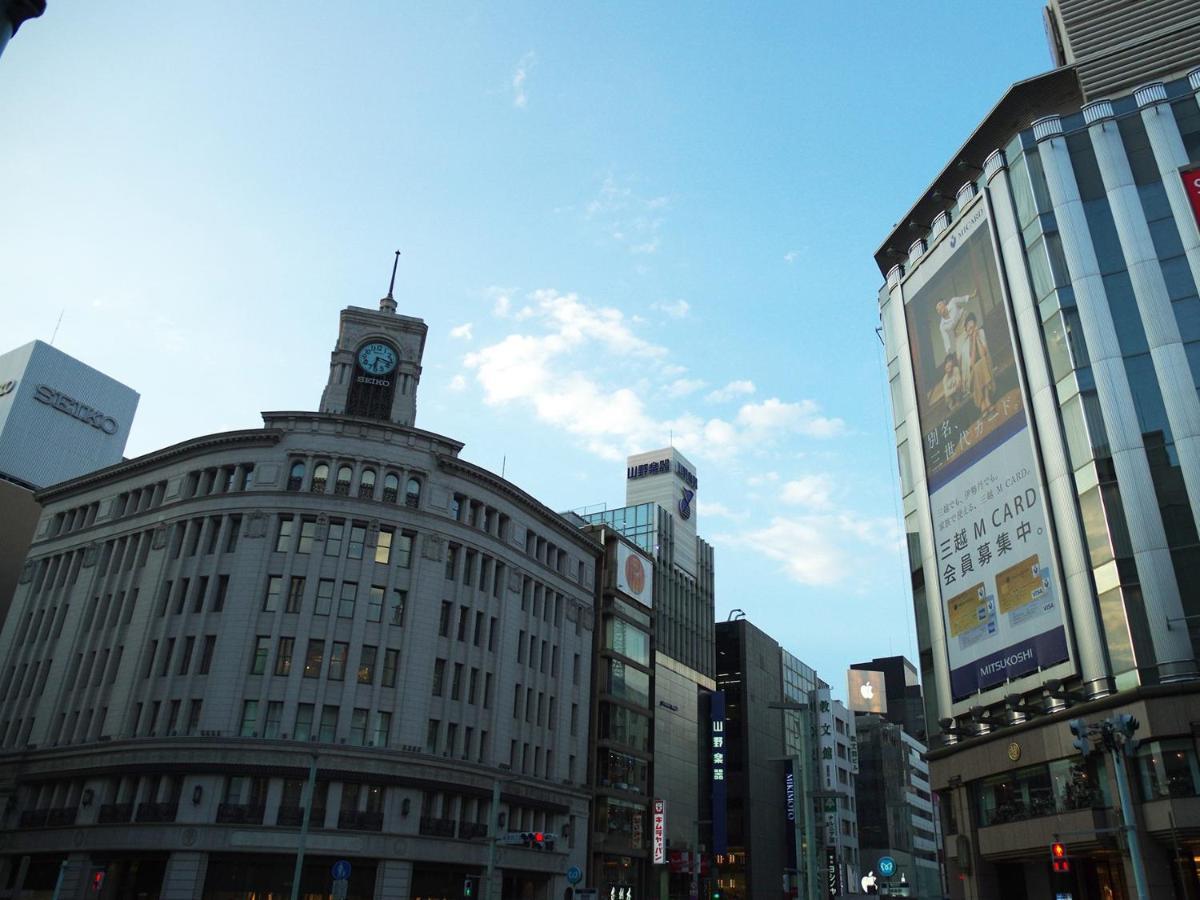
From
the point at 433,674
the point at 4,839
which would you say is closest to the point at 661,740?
the point at 433,674

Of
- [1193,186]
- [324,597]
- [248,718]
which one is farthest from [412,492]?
[1193,186]

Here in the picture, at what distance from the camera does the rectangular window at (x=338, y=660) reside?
53781 mm

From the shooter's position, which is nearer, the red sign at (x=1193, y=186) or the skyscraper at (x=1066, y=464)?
the skyscraper at (x=1066, y=464)

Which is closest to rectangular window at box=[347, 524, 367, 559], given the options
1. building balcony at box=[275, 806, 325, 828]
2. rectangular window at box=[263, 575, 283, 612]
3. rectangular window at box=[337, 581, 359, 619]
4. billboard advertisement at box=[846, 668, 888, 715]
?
rectangular window at box=[337, 581, 359, 619]

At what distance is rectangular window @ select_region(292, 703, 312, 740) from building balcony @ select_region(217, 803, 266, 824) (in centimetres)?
418

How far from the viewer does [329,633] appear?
2140 inches

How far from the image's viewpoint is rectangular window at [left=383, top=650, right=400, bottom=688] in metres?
55.3

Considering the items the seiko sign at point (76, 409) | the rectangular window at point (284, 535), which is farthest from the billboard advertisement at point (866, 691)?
the seiko sign at point (76, 409)

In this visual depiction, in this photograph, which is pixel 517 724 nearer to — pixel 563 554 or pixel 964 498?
pixel 563 554

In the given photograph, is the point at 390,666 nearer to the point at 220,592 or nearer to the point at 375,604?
the point at 375,604

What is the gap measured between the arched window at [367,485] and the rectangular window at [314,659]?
9.73 metres

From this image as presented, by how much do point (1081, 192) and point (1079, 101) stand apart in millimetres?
7525

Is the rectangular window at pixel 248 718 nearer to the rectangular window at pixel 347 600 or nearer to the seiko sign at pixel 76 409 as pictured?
the rectangular window at pixel 347 600

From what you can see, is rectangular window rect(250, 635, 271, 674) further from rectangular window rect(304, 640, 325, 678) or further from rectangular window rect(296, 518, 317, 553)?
rectangular window rect(296, 518, 317, 553)
